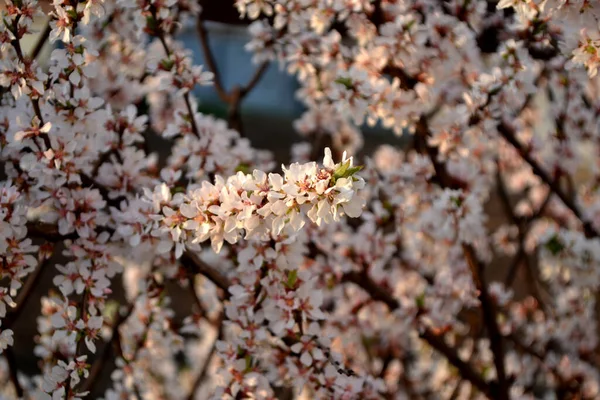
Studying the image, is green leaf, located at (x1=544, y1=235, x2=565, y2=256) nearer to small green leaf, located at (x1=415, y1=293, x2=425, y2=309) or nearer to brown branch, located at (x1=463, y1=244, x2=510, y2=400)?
brown branch, located at (x1=463, y1=244, x2=510, y2=400)

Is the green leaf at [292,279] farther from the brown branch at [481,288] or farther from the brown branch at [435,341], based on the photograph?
the brown branch at [481,288]

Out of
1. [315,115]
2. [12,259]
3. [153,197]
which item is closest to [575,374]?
[315,115]

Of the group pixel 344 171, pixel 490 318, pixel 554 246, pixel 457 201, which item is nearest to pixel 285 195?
pixel 344 171

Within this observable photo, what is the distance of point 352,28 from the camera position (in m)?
1.76

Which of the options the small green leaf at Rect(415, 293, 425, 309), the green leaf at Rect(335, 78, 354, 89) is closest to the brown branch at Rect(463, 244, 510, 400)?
the small green leaf at Rect(415, 293, 425, 309)

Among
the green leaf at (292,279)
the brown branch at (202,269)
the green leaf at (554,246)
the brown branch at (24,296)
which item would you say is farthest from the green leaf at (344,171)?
the green leaf at (554,246)

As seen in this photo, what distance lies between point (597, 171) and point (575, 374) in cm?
74

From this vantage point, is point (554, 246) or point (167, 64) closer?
point (167, 64)

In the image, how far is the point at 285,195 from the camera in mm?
971

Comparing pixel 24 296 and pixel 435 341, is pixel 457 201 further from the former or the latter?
pixel 24 296

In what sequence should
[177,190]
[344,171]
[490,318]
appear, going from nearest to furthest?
1. [344,171]
2. [177,190]
3. [490,318]

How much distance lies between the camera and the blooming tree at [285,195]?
1.20 metres

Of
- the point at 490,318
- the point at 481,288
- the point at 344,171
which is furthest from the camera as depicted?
the point at 490,318

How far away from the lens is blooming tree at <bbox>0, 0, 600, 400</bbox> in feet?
3.94
